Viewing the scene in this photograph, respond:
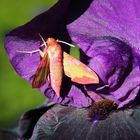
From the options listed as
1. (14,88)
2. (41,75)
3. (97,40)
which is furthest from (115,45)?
(14,88)

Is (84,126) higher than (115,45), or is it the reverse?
(115,45)

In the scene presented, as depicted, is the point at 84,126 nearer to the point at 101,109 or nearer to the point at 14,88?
the point at 101,109

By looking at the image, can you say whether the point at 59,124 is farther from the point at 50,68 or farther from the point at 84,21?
the point at 84,21

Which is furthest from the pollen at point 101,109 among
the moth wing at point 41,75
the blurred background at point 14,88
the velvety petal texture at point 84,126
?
the blurred background at point 14,88

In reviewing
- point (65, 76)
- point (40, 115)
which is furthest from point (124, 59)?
point (40, 115)

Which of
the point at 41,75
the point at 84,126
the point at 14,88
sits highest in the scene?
the point at 41,75

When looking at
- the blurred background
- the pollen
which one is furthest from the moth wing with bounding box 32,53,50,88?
the blurred background
